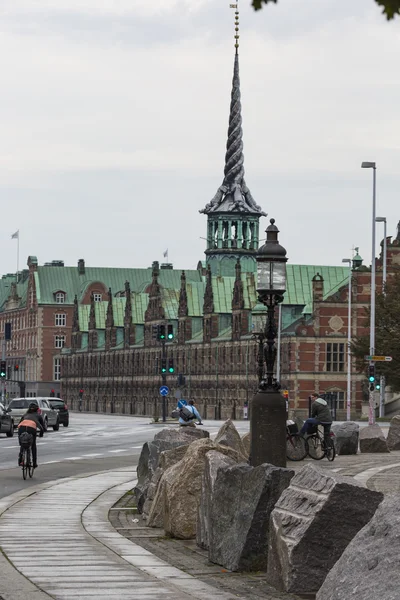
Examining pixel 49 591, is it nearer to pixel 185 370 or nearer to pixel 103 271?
pixel 185 370

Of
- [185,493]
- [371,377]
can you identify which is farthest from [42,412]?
[185,493]

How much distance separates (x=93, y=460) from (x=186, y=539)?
20.6 meters

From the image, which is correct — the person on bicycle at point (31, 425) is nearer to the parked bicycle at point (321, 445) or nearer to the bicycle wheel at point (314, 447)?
the parked bicycle at point (321, 445)

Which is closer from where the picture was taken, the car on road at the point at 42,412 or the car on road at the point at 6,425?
the car on road at the point at 6,425

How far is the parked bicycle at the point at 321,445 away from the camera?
33312 millimetres

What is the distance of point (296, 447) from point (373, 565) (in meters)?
25.4

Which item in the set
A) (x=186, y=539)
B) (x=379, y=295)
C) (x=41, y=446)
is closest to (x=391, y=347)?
(x=379, y=295)

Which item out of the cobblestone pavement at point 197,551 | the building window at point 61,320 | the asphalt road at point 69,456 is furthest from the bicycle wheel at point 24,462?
the building window at point 61,320

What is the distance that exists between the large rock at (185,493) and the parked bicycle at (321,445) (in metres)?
16.6

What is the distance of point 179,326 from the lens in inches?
5571

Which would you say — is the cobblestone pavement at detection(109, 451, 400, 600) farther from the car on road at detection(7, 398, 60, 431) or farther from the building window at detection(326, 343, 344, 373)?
the building window at detection(326, 343, 344, 373)

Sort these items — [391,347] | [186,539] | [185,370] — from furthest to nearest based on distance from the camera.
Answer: [185,370]
[391,347]
[186,539]

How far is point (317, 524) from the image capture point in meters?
11.4

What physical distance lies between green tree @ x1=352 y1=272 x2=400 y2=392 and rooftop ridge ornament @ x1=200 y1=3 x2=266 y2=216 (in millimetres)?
82543
